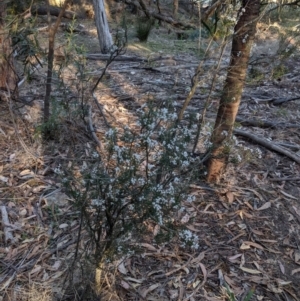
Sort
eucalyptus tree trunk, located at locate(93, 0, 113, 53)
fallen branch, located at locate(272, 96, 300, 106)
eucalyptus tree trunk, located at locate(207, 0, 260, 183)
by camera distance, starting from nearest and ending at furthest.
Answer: eucalyptus tree trunk, located at locate(207, 0, 260, 183)
fallen branch, located at locate(272, 96, 300, 106)
eucalyptus tree trunk, located at locate(93, 0, 113, 53)

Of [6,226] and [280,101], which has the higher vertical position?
[280,101]

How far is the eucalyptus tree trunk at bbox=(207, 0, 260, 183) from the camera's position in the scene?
9.73 ft

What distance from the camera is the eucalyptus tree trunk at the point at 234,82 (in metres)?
2.97

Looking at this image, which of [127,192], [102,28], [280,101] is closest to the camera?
[127,192]

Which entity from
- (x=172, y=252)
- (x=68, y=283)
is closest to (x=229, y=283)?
(x=172, y=252)

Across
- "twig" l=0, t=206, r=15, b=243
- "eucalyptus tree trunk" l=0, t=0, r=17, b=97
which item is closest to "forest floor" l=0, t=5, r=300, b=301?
"twig" l=0, t=206, r=15, b=243

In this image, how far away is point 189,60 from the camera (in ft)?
24.3

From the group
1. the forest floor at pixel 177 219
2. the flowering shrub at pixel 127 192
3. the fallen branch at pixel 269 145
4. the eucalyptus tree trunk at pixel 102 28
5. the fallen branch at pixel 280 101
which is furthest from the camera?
the eucalyptus tree trunk at pixel 102 28

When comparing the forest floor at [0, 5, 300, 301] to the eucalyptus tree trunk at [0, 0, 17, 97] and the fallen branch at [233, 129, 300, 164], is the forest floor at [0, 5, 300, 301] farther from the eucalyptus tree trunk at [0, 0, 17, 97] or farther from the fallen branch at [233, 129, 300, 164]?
the eucalyptus tree trunk at [0, 0, 17, 97]

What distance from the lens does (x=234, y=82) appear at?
3.20 m

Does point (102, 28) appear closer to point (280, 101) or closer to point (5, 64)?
point (5, 64)

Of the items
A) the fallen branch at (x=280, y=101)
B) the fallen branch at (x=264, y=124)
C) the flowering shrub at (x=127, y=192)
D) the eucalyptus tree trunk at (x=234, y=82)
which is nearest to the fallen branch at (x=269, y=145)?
the fallen branch at (x=264, y=124)

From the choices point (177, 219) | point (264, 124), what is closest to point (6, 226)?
point (177, 219)

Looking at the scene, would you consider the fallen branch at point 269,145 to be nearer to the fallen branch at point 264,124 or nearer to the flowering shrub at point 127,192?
the fallen branch at point 264,124
